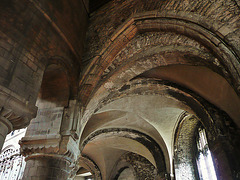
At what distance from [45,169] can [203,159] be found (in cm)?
500

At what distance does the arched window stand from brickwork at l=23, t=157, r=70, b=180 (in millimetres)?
4478

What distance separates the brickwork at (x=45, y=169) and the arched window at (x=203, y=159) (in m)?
4.48

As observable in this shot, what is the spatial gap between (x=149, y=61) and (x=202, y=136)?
3476 millimetres

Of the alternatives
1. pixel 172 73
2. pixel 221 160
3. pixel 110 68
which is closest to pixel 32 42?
pixel 110 68

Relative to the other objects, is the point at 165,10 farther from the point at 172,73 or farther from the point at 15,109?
the point at 15,109

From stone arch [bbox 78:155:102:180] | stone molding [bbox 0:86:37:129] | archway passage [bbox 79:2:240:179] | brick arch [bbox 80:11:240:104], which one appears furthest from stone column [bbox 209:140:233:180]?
stone arch [bbox 78:155:102:180]

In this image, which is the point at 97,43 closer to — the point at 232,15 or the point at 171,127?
the point at 232,15

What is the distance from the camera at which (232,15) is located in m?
3.32

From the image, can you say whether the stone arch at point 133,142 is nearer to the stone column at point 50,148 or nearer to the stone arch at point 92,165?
the stone arch at point 92,165

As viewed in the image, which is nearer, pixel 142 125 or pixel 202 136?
pixel 202 136

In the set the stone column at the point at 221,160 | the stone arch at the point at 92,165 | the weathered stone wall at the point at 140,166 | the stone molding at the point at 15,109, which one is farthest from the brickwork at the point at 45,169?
the stone arch at the point at 92,165

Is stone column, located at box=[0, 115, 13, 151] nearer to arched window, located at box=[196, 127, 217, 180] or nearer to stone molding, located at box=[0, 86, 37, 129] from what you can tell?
stone molding, located at box=[0, 86, 37, 129]

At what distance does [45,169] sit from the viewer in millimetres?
3766

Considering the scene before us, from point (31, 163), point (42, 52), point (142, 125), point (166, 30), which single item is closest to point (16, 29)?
point (42, 52)
